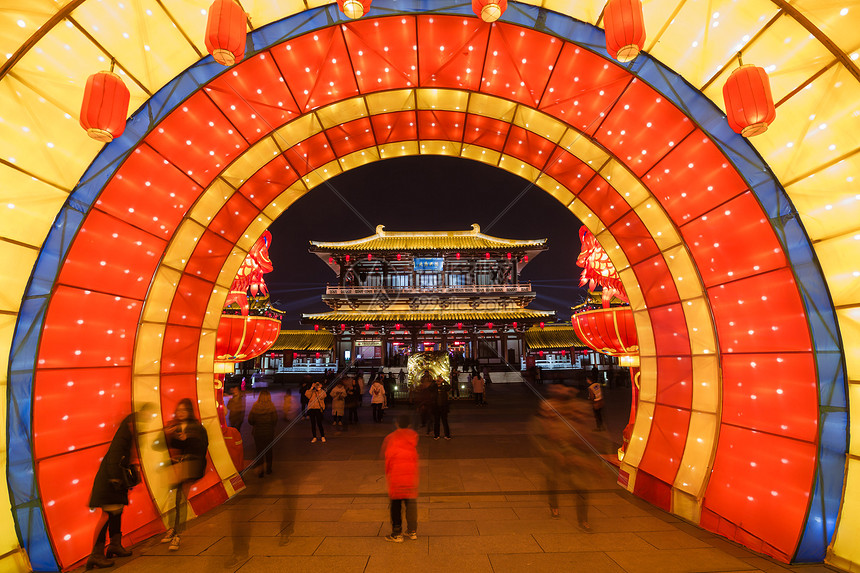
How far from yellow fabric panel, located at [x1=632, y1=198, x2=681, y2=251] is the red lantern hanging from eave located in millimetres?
4260

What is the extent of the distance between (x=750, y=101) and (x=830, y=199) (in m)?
1.62

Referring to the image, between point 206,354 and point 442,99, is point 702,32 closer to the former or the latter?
point 442,99

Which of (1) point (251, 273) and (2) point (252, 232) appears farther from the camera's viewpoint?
(1) point (251, 273)

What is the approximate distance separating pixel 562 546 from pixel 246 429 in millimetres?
12112

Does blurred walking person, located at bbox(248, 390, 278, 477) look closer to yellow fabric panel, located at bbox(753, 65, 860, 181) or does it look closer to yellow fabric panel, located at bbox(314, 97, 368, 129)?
yellow fabric panel, located at bbox(314, 97, 368, 129)

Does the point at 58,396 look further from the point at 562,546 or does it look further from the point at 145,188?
the point at 562,546

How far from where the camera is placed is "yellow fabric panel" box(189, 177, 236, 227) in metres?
6.44

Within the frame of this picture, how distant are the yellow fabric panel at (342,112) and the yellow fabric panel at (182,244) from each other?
2210mm

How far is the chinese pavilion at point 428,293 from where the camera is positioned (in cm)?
2775

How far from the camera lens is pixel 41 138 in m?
4.24

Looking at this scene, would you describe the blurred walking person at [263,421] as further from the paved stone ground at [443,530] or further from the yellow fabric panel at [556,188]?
the yellow fabric panel at [556,188]

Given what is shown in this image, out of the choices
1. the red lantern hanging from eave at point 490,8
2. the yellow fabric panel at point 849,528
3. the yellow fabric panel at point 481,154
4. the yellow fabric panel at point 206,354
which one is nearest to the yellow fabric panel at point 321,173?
the yellow fabric panel at point 481,154

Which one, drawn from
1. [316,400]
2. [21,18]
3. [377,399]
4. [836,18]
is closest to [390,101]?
[21,18]

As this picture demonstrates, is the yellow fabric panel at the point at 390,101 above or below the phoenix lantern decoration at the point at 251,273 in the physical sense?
above
